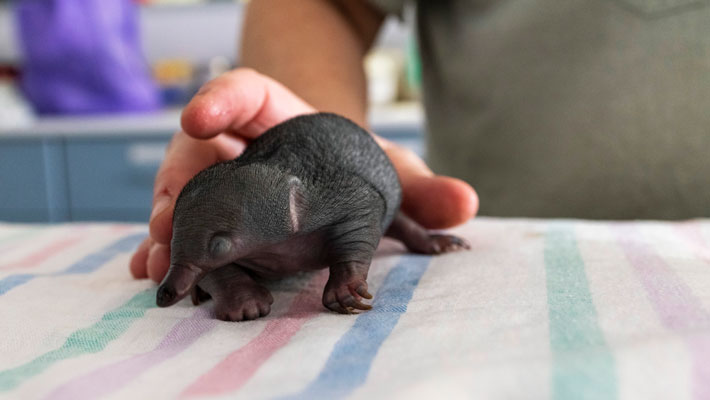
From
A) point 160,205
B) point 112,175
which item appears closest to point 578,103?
point 160,205

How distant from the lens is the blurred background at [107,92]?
244 centimetres

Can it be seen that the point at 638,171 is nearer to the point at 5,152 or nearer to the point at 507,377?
the point at 507,377

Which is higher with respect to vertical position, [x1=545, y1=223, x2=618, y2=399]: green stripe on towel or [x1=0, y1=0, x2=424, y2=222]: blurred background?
[x1=545, y1=223, x2=618, y2=399]: green stripe on towel

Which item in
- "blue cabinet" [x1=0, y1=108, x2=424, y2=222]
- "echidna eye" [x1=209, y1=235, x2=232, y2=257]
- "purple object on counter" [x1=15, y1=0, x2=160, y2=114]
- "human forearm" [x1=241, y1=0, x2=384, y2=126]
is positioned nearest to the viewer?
"echidna eye" [x1=209, y1=235, x2=232, y2=257]

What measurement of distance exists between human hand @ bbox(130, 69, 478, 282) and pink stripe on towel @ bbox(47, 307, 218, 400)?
14 centimetres

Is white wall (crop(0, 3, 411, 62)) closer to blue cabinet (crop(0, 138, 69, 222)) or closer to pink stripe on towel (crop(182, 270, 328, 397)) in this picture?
blue cabinet (crop(0, 138, 69, 222))

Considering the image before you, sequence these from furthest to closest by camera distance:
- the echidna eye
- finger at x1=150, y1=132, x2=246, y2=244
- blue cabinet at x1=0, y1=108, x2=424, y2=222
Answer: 1. blue cabinet at x1=0, y1=108, x2=424, y2=222
2. finger at x1=150, y1=132, x2=246, y2=244
3. the echidna eye

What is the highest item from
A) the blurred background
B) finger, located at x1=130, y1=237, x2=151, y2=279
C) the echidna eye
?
the echidna eye

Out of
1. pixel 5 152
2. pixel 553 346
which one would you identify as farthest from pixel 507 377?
pixel 5 152

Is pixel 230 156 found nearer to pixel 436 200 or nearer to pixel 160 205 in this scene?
pixel 160 205

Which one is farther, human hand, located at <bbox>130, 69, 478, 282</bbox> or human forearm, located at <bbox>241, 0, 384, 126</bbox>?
human forearm, located at <bbox>241, 0, 384, 126</bbox>

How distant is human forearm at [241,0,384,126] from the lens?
3.91 feet

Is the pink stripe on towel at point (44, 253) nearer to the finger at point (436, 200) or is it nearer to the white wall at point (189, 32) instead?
the finger at point (436, 200)

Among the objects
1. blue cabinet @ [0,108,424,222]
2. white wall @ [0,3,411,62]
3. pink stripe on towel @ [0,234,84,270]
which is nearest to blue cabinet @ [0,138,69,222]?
blue cabinet @ [0,108,424,222]
